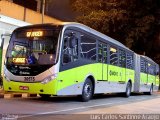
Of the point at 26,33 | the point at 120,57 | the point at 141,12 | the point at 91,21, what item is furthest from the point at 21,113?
the point at 141,12

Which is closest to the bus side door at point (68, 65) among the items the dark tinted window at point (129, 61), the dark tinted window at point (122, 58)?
the dark tinted window at point (122, 58)

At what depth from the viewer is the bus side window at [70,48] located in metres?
14.1

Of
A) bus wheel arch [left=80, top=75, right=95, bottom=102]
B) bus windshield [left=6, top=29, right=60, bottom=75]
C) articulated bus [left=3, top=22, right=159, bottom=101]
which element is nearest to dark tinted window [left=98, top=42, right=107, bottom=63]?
articulated bus [left=3, top=22, right=159, bottom=101]

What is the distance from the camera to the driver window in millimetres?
14078

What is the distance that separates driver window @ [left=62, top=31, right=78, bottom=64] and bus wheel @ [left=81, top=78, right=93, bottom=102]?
1441 mm

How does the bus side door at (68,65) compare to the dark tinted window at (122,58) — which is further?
the dark tinted window at (122,58)

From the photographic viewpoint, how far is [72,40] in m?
14.6

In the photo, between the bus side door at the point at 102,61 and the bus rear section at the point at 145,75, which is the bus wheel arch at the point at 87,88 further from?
the bus rear section at the point at 145,75

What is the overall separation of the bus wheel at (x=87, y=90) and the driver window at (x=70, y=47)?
1441 millimetres

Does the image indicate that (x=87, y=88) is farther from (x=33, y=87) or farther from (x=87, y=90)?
(x=33, y=87)

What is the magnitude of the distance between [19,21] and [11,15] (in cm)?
96

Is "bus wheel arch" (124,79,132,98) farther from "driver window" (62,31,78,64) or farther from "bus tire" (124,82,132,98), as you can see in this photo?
"driver window" (62,31,78,64)

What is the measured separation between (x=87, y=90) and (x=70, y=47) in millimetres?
2247

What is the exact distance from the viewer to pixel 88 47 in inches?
631
